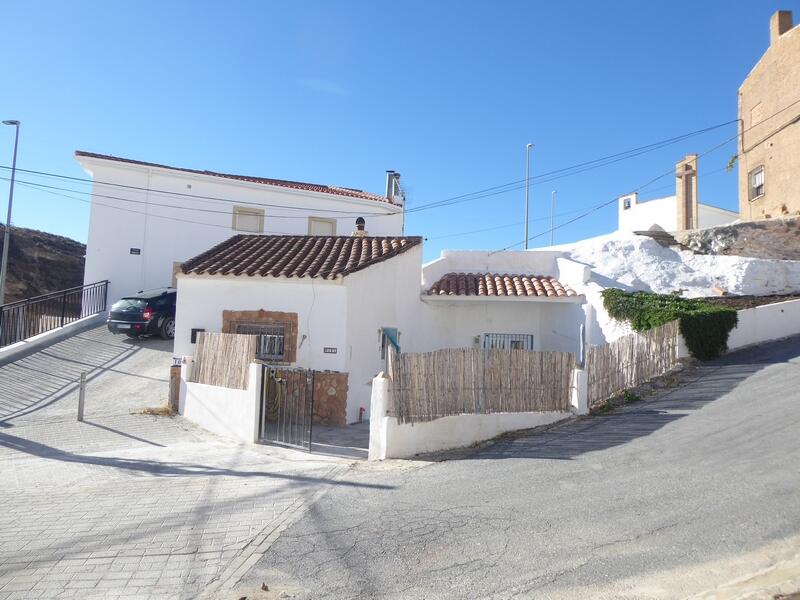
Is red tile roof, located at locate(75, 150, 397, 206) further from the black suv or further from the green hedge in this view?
the green hedge

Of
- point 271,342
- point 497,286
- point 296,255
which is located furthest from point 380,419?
point 497,286

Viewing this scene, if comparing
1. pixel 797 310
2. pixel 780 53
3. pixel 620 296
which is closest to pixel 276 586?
pixel 620 296

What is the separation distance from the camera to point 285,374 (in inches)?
400

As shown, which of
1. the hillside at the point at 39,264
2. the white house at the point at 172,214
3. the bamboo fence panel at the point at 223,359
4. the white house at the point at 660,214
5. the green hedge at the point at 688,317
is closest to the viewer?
the bamboo fence panel at the point at 223,359

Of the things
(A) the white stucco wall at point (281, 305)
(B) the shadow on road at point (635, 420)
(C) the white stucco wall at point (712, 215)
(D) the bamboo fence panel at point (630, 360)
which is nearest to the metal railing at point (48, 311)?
(A) the white stucco wall at point (281, 305)

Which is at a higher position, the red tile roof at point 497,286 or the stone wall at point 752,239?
the stone wall at point 752,239

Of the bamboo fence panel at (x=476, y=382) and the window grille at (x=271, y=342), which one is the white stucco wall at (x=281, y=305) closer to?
the window grille at (x=271, y=342)

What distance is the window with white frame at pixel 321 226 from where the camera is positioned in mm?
22297

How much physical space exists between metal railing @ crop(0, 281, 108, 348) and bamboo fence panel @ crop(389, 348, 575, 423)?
35.9ft

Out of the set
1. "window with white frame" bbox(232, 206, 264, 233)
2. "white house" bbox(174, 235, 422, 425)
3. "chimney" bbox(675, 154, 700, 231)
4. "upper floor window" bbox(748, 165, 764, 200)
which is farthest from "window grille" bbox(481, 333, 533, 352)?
"upper floor window" bbox(748, 165, 764, 200)

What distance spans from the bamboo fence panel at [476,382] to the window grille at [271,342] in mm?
3984

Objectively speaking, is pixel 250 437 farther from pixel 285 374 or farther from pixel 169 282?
pixel 169 282

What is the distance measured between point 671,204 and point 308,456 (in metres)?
29.6

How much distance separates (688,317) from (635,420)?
16.5ft
